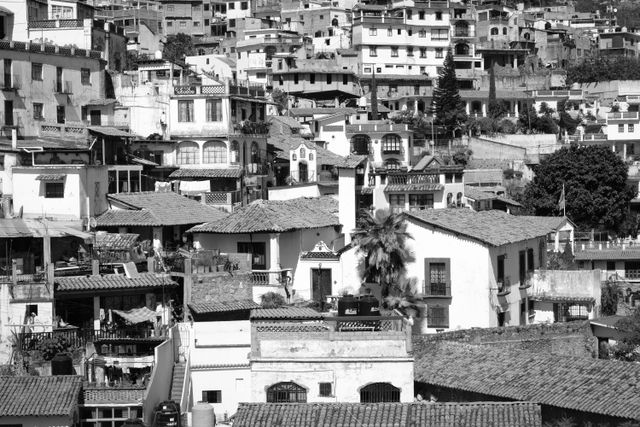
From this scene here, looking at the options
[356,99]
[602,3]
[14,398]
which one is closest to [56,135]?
[14,398]

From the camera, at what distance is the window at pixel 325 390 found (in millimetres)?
41500

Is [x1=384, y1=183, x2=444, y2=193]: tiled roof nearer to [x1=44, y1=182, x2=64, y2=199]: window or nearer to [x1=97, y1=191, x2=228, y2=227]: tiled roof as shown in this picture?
[x1=97, y1=191, x2=228, y2=227]: tiled roof

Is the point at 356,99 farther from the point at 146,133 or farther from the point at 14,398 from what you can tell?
the point at 14,398

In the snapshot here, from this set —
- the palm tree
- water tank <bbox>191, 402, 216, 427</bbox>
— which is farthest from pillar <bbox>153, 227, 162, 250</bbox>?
water tank <bbox>191, 402, 216, 427</bbox>

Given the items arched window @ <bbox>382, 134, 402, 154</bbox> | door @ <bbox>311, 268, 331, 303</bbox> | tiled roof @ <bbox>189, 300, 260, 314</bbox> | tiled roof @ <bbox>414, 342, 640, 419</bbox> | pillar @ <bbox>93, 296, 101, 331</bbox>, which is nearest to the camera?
tiled roof @ <bbox>414, 342, 640, 419</bbox>

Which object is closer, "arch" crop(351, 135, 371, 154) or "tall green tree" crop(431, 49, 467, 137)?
"arch" crop(351, 135, 371, 154)

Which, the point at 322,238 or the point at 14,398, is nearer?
the point at 14,398

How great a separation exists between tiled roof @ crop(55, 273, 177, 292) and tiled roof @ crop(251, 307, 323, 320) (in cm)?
344

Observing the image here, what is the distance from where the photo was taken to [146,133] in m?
67.2

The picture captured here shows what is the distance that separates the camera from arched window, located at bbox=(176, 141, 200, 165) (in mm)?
66438

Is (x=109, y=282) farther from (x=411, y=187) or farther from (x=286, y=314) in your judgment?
(x=411, y=187)

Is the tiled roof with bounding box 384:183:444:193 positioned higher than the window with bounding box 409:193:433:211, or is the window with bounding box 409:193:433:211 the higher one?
the tiled roof with bounding box 384:183:444:193

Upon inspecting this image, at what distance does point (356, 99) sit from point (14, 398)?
68.3 m

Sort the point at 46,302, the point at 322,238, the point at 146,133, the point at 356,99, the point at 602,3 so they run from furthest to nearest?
1. the point at 602,3
2. the point at 356,99
3. the point at 146,133
4. the point at 322,238
5. the point at 46,302
